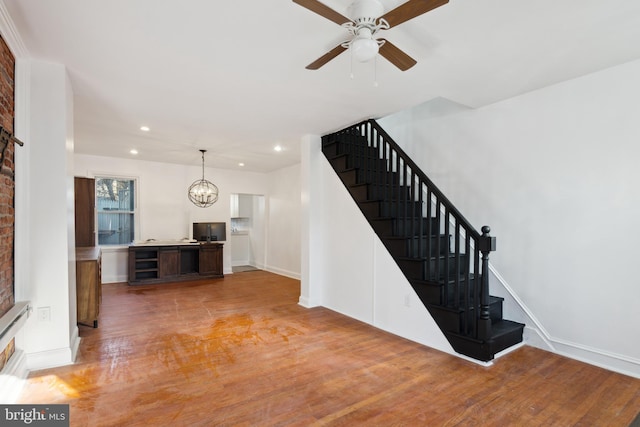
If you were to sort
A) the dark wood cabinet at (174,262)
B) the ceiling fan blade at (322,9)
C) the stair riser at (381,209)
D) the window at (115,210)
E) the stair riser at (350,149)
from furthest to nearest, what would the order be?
the window at (115,210), the dark wood cabinet at (174,262), the stair riser at (350,149), the stair riser at (381,209), the ceiling fan blade at (322,9)

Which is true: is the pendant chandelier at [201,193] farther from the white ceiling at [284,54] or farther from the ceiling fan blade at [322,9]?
the ceiling fan blade at [322,9]

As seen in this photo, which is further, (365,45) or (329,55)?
(329,55)

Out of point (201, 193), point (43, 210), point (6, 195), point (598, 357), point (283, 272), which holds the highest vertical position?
point (201, 193)

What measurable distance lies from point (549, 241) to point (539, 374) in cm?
126

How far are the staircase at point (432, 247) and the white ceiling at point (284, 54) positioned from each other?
2.12 ft

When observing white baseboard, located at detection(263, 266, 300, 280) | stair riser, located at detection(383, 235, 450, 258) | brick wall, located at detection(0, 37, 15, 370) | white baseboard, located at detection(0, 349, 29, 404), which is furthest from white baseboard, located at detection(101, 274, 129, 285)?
stair riser, located at detection(383, 235, 450, 258)

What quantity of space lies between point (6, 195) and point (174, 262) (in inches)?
177

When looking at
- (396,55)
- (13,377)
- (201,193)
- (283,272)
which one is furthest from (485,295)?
(201,193)

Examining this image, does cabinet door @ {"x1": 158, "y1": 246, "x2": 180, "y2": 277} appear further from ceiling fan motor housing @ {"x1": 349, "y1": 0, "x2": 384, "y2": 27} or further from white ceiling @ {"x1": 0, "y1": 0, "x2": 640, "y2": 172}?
ceiling fan motor housing @ {"x1": 349, "y1": 0, "x2": 384, "y2": 27}

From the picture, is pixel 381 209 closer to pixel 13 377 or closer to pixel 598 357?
pixel 598 357

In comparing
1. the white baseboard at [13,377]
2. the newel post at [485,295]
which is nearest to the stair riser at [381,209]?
the newel post at [485,295]

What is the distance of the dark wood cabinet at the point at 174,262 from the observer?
6387mm

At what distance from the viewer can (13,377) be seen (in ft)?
7.50

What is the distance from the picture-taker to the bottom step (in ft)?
9.18
